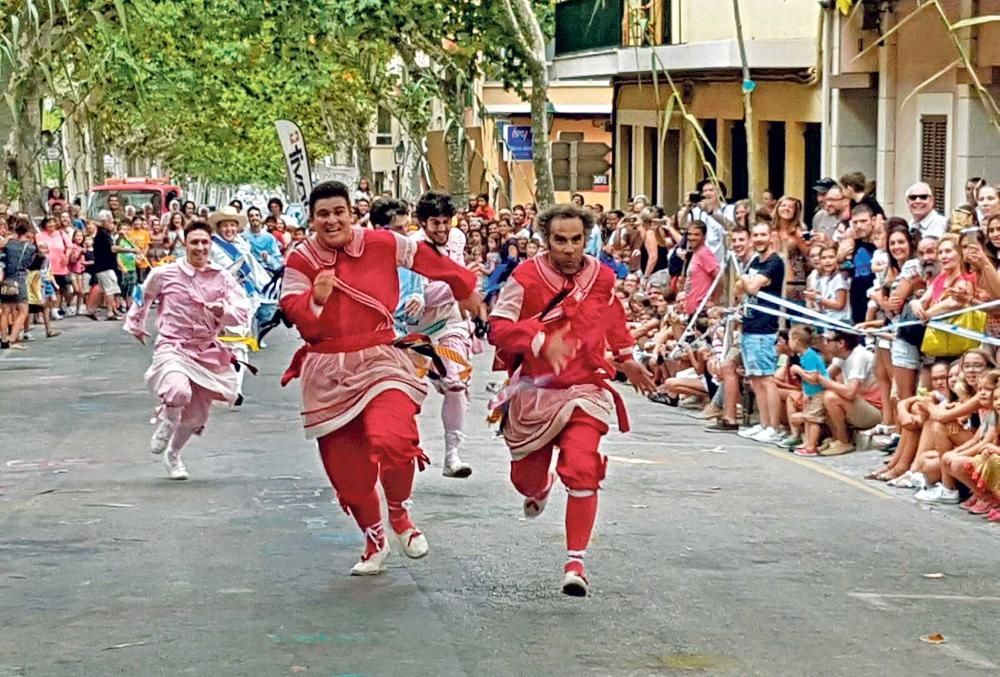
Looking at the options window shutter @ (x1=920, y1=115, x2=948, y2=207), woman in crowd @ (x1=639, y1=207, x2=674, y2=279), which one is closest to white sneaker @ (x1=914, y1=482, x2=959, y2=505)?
woman in crowd @ (x1=639, y1=207, x2=674, y2=279)

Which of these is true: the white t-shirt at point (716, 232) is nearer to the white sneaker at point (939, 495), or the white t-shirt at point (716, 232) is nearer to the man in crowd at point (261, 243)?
the white sneaker at point (939, 495)

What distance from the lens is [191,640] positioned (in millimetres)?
8547

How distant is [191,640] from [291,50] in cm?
2898

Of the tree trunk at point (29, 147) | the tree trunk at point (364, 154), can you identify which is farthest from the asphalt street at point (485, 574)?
the tree trunk at point (364, 154)

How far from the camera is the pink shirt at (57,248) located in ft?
115

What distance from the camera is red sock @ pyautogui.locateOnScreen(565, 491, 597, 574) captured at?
936 cm

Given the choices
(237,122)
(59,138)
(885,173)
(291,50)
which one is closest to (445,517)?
(885,173)

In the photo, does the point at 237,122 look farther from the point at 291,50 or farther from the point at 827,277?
the point at 827,277

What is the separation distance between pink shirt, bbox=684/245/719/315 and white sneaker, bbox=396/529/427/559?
990 cm

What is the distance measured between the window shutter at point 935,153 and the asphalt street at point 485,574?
865 cm

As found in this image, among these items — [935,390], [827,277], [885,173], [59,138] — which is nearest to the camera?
[935,390]

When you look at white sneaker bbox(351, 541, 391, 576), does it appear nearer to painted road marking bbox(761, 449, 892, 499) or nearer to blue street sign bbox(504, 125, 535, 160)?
painted road marking bbox(761, 449, 892, 499)

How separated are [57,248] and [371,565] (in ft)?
85.9

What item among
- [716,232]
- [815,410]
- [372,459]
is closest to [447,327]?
[815,410]
